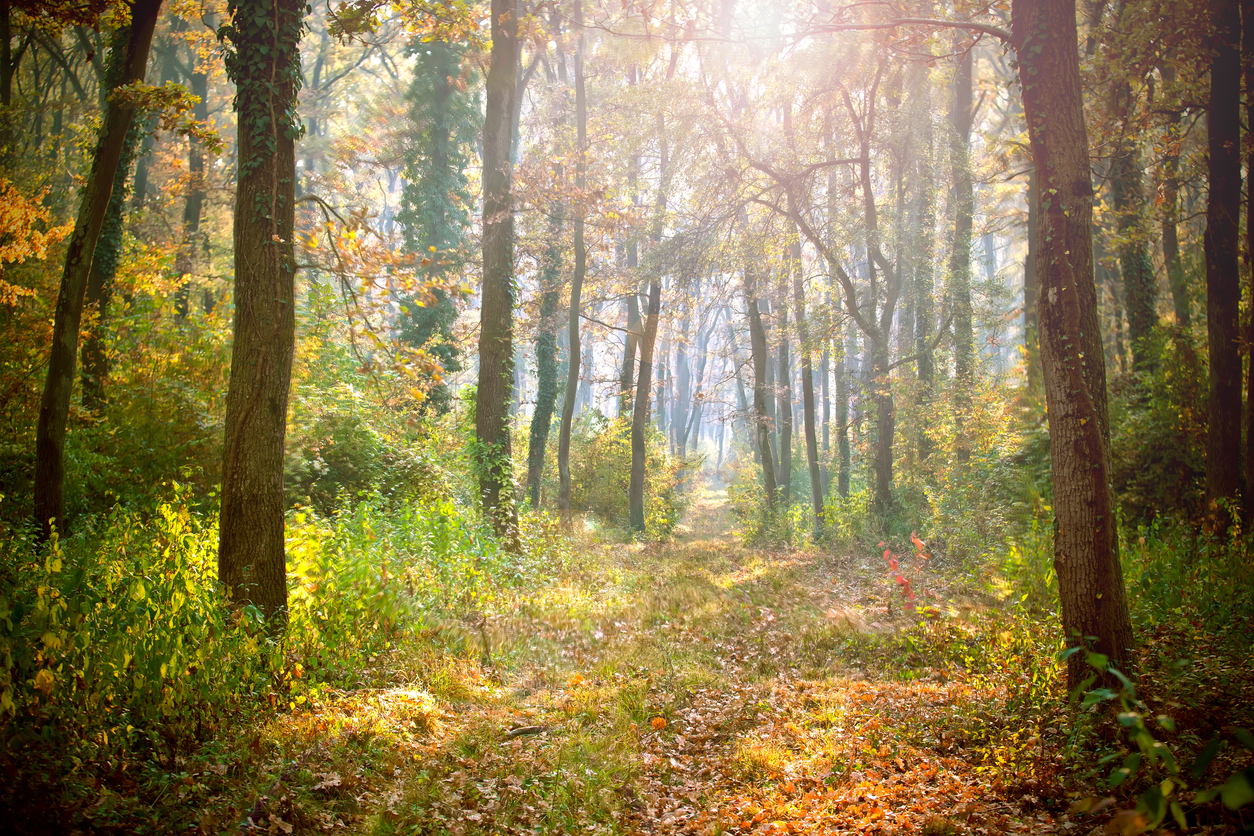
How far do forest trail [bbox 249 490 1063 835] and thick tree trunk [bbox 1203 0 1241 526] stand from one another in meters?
3.67

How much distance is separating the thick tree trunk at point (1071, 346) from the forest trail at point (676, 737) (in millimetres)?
1091

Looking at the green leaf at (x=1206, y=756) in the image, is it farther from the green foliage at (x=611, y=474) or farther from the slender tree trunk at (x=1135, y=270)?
the green foliage at (x=611, y=474)

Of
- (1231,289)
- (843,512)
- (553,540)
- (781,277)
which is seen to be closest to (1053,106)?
(1231,289)

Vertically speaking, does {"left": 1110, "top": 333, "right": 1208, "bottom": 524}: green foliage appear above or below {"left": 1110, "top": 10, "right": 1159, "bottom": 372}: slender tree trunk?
below

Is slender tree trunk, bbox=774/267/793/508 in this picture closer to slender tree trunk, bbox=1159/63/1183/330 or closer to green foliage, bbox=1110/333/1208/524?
slender tree trunk, bbox=1159/63/1183/330

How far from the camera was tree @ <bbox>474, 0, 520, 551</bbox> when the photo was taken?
11.1 metres

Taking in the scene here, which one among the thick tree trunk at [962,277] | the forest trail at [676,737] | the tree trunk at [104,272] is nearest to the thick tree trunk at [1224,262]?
the forest trail at [676,737]

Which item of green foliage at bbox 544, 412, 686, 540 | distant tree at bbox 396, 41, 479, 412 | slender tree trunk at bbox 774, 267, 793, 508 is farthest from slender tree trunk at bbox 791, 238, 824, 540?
distant tree at bbox 396, 41, 479, 412

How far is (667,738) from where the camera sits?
5.48 metres

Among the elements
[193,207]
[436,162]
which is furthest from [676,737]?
[193,207]

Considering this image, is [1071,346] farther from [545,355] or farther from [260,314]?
[545,355]

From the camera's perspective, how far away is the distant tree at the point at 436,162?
19.6 m

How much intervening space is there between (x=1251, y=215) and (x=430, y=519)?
34.7 feet

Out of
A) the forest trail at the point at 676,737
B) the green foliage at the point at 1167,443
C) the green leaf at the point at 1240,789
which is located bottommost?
the forest trail at the point at 676,737
